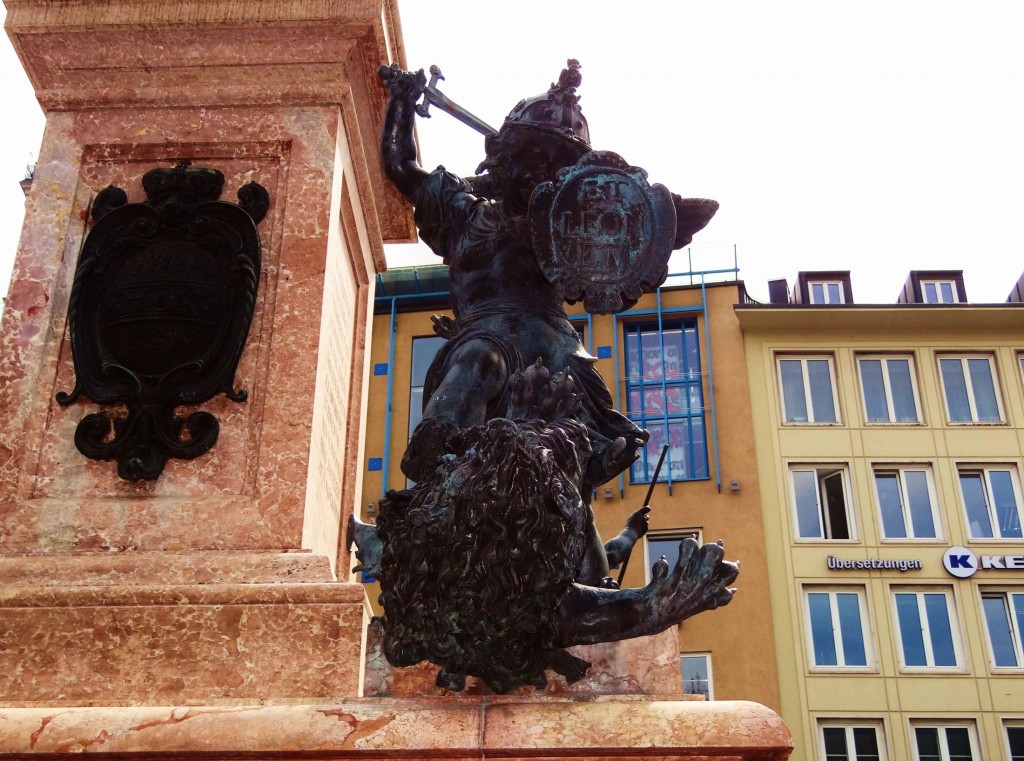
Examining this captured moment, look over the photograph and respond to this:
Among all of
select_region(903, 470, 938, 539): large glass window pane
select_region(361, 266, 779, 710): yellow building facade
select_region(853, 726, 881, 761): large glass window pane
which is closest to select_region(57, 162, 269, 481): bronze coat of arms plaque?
select_region(361, 266, 779, 710): yellow building facade

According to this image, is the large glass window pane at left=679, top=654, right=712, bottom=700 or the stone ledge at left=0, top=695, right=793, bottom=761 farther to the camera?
the large glass window pane at left=679, top=654, right=712, bottom=700

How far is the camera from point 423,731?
11.6 ft

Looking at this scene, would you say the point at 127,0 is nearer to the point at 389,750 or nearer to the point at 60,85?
the point at 60,85

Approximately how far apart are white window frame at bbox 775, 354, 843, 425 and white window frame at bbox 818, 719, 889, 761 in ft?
21.3

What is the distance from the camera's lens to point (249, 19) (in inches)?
237

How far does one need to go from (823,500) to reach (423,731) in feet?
76.8

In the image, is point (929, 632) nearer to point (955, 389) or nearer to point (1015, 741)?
point (1015, 741)

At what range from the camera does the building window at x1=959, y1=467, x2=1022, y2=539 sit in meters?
25.3

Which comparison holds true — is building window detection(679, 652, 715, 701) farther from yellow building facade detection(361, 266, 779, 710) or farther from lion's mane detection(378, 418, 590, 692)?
lion's mane detection(378, 418, 590, 692)

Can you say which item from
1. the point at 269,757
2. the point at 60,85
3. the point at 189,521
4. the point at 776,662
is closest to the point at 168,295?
the point at 189,521

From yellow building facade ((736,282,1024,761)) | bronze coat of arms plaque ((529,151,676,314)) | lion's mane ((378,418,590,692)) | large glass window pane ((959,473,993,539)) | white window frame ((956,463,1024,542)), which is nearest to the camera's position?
lion's mane ((378,418,590,692))

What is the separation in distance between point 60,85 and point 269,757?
12.6 ft

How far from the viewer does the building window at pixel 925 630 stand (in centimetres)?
2377

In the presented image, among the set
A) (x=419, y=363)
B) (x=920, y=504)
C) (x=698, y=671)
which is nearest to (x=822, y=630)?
(x=698, y=671)
